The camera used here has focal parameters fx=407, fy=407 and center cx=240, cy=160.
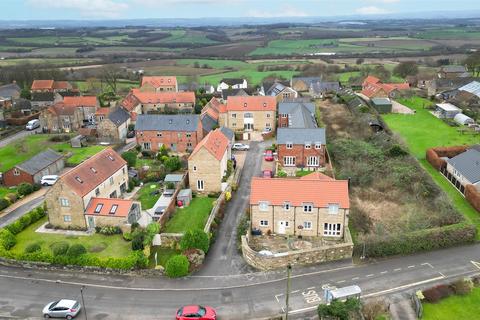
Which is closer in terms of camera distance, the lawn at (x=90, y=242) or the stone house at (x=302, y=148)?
the lawn at (x=90, y=242)

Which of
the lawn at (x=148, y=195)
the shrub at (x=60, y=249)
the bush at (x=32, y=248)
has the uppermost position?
the shrub at (x=60, y=249)

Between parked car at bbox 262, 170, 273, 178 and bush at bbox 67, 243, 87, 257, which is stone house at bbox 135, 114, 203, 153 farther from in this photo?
bush at bbox 67, 243, 87, 257

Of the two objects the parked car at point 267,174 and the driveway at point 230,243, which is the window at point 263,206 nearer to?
the driveway at point 230,243

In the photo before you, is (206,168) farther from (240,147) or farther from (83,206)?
(240,147)

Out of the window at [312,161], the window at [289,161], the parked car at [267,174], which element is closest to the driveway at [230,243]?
the parked car at [267,174]

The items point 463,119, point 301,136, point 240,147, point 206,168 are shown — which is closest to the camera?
point 206,168

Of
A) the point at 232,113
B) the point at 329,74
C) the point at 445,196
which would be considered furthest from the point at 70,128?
the point at 329,74

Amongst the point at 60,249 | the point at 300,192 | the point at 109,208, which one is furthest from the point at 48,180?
the point at 300,192
